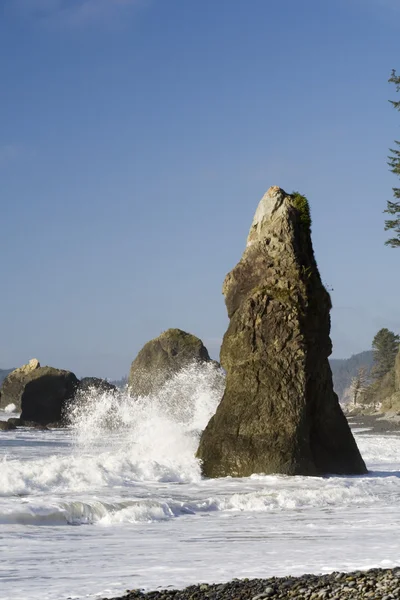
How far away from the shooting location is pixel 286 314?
17.9m

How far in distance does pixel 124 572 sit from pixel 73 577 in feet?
1.73

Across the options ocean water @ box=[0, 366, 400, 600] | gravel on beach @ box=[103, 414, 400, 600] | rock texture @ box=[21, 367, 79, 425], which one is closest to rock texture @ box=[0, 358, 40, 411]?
rock texture @ box=[21, 367, 79, 425]

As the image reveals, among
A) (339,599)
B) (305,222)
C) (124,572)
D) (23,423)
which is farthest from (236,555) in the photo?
(23,423)

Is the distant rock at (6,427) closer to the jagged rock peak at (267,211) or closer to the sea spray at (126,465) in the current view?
the sea spray at (126,465)

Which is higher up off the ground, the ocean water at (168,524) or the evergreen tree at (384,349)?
the evergreen tree at (384,349)

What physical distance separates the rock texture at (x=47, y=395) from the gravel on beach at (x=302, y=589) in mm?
50694

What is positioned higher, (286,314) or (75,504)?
(286,314)

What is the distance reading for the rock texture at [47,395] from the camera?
5772 cm

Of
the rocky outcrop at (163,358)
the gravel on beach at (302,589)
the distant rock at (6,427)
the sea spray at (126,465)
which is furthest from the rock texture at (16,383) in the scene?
the gravel on beach at (302,589)

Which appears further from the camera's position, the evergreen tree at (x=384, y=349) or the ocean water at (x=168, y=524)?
the evergreen tree at (x=384, y=349)

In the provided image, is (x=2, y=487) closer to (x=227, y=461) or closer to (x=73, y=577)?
(x=227, y=461)

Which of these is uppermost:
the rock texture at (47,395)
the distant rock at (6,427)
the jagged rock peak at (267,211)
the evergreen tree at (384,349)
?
the evergreen tree at (384,349)

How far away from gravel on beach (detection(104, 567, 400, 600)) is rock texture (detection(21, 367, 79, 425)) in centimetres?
5069

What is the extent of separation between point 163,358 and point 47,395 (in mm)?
11412
